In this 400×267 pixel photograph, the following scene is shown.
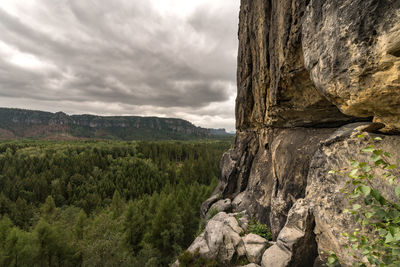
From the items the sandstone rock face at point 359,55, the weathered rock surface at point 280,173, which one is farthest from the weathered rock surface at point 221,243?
the sandstone rock face at point 359,55

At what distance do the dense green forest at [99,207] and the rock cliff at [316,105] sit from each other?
13.3 metres

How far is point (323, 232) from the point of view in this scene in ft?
25.2

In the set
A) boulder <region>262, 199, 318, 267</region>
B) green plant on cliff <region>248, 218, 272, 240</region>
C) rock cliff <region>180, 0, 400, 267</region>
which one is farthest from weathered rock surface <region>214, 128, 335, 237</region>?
boulder <region>262, 199, 318, 267</region>

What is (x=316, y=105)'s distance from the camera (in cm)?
1054

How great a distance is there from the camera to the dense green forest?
21.1 metres

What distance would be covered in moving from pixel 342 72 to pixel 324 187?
4865 millimetres

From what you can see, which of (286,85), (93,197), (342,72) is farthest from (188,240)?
(93,197)

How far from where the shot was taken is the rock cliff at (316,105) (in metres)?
4.96

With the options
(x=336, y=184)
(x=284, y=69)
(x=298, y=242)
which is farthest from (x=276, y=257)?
(x=284, y=69)

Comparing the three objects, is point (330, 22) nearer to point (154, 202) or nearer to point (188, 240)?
point (188, 240)

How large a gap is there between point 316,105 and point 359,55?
6034mm

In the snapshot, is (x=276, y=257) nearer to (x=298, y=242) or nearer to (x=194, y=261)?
(x=298, y=242)

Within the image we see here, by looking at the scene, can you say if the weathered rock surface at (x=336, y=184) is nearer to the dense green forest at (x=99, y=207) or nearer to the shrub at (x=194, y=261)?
the shrub at (x=194, y=261)

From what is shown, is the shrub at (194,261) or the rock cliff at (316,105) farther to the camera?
the shrub at (194,261)
